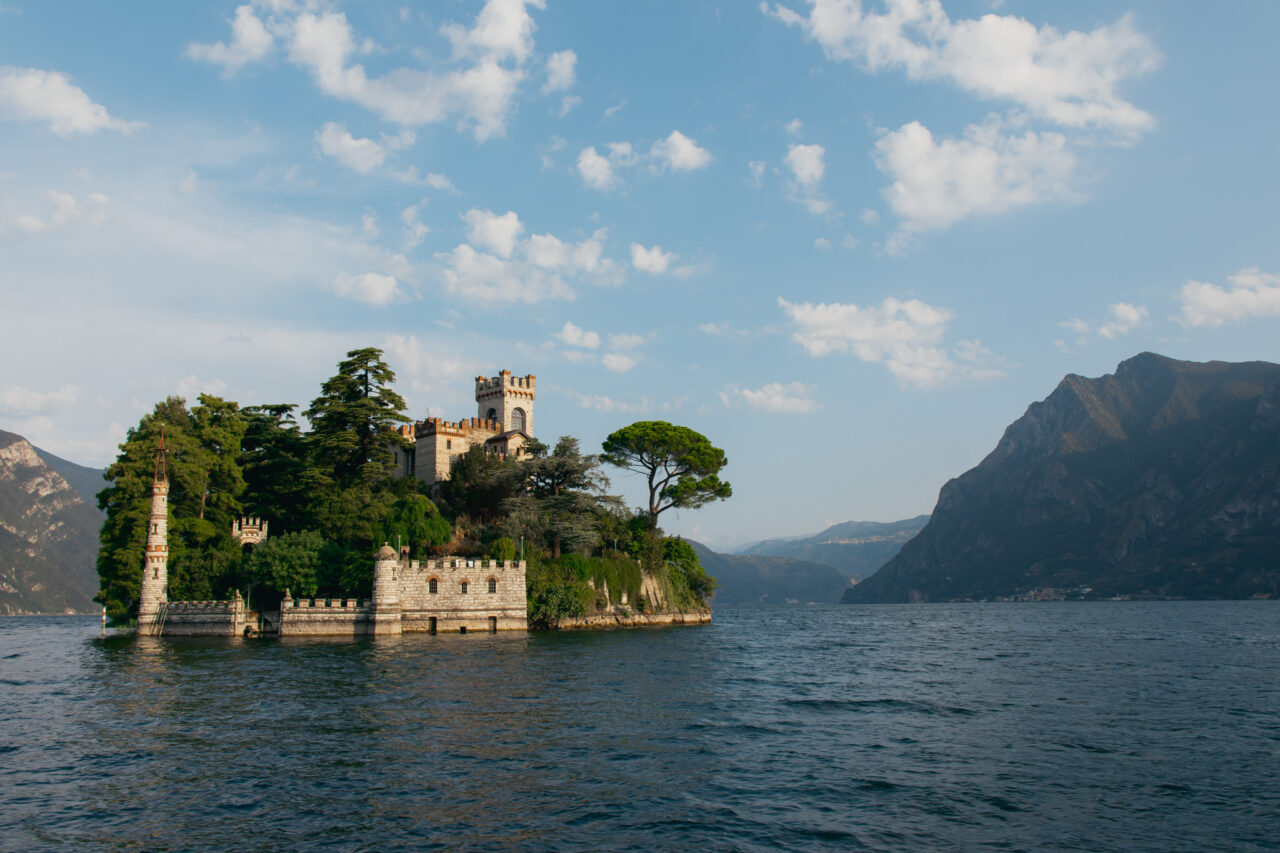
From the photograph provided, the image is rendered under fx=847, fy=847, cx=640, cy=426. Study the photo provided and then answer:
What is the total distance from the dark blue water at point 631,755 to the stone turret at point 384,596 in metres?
12.5

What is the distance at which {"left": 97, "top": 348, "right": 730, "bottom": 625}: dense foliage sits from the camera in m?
55.7

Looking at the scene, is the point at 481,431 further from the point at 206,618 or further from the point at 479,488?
the point at 206,618

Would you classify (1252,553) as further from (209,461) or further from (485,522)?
(209,461)

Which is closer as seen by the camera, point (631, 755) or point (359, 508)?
point (631, 755)

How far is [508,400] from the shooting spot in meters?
81.3

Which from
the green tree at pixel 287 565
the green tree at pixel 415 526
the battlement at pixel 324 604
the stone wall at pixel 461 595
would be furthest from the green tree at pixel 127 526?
the stone wall at pixel 461 595

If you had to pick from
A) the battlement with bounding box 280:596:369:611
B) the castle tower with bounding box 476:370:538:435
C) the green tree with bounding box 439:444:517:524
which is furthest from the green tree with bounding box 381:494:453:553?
the castle tower with bounding box 476:370:538:435

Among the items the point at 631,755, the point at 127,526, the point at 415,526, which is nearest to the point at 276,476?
the point at 127,526

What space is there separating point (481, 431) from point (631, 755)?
5961cm

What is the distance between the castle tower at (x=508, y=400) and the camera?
8106 cm

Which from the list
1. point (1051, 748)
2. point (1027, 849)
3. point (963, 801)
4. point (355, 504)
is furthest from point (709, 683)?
point (355, 504)

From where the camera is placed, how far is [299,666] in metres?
36.3

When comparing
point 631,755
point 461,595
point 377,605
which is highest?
point 461,595

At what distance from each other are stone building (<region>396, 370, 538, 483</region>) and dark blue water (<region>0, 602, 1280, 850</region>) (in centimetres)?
3684
